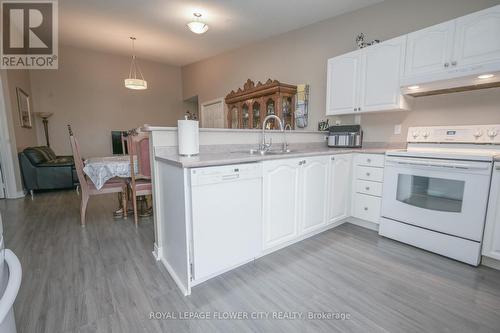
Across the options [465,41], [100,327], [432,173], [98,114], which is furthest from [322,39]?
[98,114]

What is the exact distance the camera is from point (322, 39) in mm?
3414

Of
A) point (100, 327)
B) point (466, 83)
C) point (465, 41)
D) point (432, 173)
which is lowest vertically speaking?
point (100, 327)

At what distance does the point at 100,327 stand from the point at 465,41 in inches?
131

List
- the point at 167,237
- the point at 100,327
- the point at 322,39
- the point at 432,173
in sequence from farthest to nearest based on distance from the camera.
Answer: the point at 322,39
the point at 432,173
the point at 167,237
the point at 100,327

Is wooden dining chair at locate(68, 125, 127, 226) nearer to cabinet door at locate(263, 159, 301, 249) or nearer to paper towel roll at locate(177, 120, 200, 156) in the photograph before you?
paper towel roll at locate(177, 120, 200, 156)

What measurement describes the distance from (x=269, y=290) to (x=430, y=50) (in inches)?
99.1

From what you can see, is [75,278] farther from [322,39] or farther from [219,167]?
[322,39]

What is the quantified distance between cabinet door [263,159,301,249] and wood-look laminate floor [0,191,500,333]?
179mm

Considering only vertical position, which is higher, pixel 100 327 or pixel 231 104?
pixel 231 104

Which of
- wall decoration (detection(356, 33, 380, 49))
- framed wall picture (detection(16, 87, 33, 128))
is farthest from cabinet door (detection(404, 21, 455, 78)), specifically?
framed wall picture (detection(16, 87, 33, 128))

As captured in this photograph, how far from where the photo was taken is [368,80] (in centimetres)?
261

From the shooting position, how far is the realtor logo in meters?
3.44

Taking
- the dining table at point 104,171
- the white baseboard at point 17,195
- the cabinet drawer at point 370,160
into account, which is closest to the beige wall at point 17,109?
the white baseboard at point 17,195

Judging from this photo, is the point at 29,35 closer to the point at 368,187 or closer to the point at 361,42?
the point at 361,42
